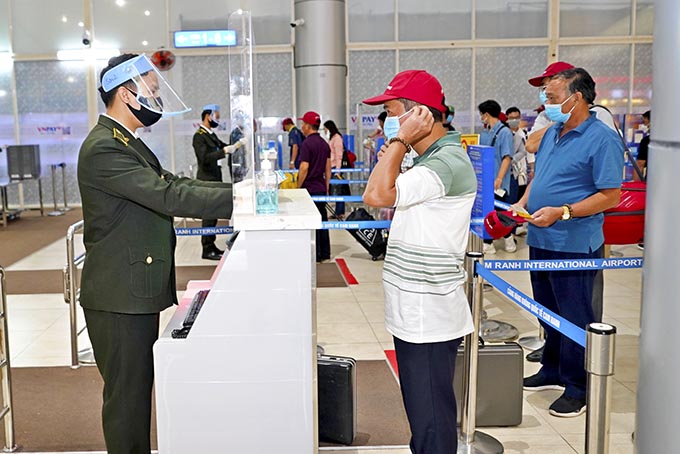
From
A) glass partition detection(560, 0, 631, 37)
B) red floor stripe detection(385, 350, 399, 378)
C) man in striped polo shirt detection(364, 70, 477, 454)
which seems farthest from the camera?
glass partition detection(560, 0, 631, 37)

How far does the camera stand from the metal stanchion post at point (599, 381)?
210cm

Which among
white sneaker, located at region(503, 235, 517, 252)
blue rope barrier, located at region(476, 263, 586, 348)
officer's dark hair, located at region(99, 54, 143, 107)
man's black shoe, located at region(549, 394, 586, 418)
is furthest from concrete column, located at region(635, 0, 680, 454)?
white sneaker, located at region(503, 235, 517, 252)

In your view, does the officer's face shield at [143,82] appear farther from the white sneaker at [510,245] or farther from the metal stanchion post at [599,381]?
the white sneaker at [510,245]

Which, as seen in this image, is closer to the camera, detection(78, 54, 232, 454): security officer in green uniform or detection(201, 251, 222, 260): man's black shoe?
detection(78, 54, 232, 454): security officer in green uniform

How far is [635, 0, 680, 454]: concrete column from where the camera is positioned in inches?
63.4

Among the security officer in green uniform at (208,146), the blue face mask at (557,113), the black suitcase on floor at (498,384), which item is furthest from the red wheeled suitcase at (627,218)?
the security officer in green uniform at (208,146)

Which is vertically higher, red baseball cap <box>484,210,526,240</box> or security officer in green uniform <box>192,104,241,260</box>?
security officer in green uniform <box>192,104,241,260</box>

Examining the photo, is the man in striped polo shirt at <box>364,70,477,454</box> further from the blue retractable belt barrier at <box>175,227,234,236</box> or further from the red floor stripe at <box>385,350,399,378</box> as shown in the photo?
the blue retractable belt barrier at <box>175,227,234,236</box>

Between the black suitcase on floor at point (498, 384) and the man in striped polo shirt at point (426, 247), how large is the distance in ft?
3.02

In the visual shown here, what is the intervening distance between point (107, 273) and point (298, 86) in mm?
11106

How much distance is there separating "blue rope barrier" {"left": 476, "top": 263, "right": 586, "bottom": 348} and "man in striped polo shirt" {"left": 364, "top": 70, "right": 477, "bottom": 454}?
12.4 inches

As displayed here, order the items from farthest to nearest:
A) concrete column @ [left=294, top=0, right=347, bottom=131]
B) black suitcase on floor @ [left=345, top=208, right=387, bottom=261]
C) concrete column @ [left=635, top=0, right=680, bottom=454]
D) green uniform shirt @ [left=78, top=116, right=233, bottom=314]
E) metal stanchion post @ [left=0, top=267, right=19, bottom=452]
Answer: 1. concrete column @ [left=294, top=0, right=347, bottom=131]
2. black suitcase on floor @ [left=345, top=208, right=387, bottom=261]
3. metal stanchion post @ [left=0, top=267, right=19, bottom=452]
4. green uniform shirt @ [left=78, top=116, right=233, bottom=314]
5. concrete column @ [left=635, top=0, right=680, bottom=454]

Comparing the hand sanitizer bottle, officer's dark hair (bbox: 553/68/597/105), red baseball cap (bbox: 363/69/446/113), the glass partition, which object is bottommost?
the hand sanitizer bottle

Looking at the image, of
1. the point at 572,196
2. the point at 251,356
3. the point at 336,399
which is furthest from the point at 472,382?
the point at 251,356
